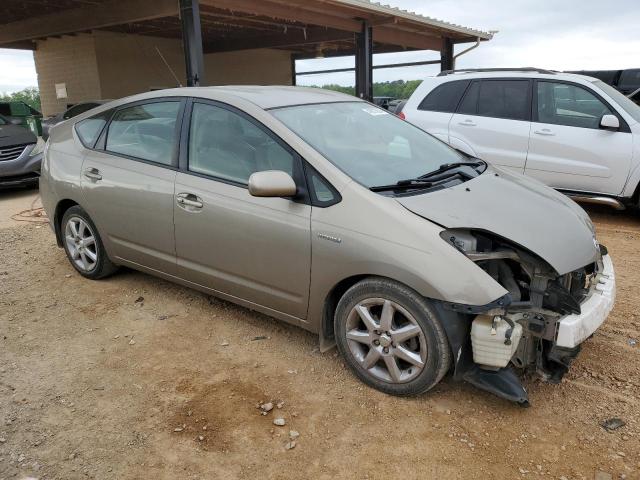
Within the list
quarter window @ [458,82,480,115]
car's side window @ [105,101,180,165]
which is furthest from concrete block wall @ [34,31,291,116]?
car's side window @ [105,101,180,165]

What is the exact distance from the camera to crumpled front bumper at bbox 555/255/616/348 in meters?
2.59

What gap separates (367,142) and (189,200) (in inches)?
48.7

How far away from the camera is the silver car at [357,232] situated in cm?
268

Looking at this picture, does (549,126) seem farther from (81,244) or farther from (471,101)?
(81,244)

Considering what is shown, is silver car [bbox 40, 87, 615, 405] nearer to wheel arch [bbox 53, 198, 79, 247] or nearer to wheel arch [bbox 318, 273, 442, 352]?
wheel arch [bbox 318, 273, 442, 352]

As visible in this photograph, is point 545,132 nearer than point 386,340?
No

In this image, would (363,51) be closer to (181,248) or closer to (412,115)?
(412,115)

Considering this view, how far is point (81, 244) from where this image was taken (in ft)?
15.0

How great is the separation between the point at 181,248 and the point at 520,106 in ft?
16.0

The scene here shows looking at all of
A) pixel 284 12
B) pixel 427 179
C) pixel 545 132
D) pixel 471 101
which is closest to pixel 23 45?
pixel 284 12

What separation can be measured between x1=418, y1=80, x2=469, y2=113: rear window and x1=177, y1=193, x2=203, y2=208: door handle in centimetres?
462

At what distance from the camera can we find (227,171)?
3.45 meters

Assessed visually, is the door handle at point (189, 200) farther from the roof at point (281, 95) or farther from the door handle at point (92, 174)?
the door handle at point (92, 174)

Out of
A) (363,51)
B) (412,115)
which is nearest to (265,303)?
(412,115)
